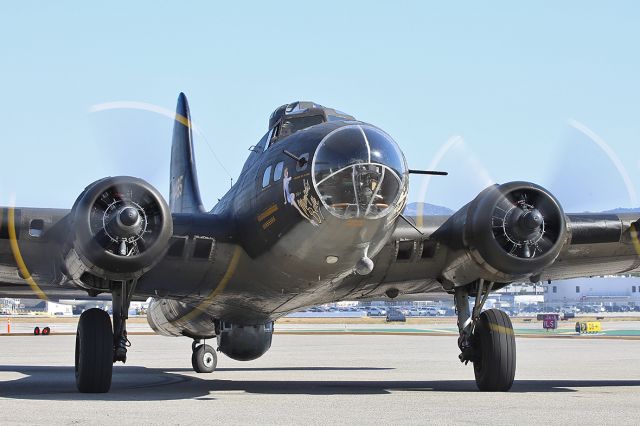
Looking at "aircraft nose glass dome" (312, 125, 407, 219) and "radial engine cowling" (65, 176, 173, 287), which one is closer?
"aircraft nose glass dome" (312, 125, 407, 219)

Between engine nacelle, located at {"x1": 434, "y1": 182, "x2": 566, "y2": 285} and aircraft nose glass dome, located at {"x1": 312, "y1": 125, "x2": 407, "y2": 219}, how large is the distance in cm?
320

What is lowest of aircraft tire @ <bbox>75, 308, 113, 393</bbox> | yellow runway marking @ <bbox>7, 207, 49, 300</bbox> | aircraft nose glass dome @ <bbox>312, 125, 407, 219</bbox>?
aircraft tire @ <bbox>75, 308, 113, 393</bbox>

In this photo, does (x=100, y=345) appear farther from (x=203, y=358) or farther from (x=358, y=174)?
(x=203, y=358)

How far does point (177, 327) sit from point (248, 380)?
2.36 m

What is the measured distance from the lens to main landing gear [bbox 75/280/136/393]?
15930 millimetres

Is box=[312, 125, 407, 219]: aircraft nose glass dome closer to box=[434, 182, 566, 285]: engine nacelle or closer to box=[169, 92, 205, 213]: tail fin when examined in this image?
box=[434, 182, 566, 285]: engine nacelle

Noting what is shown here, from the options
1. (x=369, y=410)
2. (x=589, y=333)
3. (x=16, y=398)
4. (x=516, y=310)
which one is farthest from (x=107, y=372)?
(x=516, y=310)

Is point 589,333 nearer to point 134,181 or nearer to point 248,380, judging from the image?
point 248,380

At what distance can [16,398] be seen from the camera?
15008 millimetres

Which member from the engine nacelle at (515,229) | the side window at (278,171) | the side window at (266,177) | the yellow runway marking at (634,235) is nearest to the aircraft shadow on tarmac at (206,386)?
the engine nacelle at (515,229)

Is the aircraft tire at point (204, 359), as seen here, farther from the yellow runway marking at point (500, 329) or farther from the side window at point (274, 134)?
the yellow runway marking at point (500, 329)

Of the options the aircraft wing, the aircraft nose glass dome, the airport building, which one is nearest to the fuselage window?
the aircraft wing

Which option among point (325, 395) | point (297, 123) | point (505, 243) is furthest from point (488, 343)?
point (297, 123)

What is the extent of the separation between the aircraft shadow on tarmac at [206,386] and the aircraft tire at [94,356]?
24 cm
